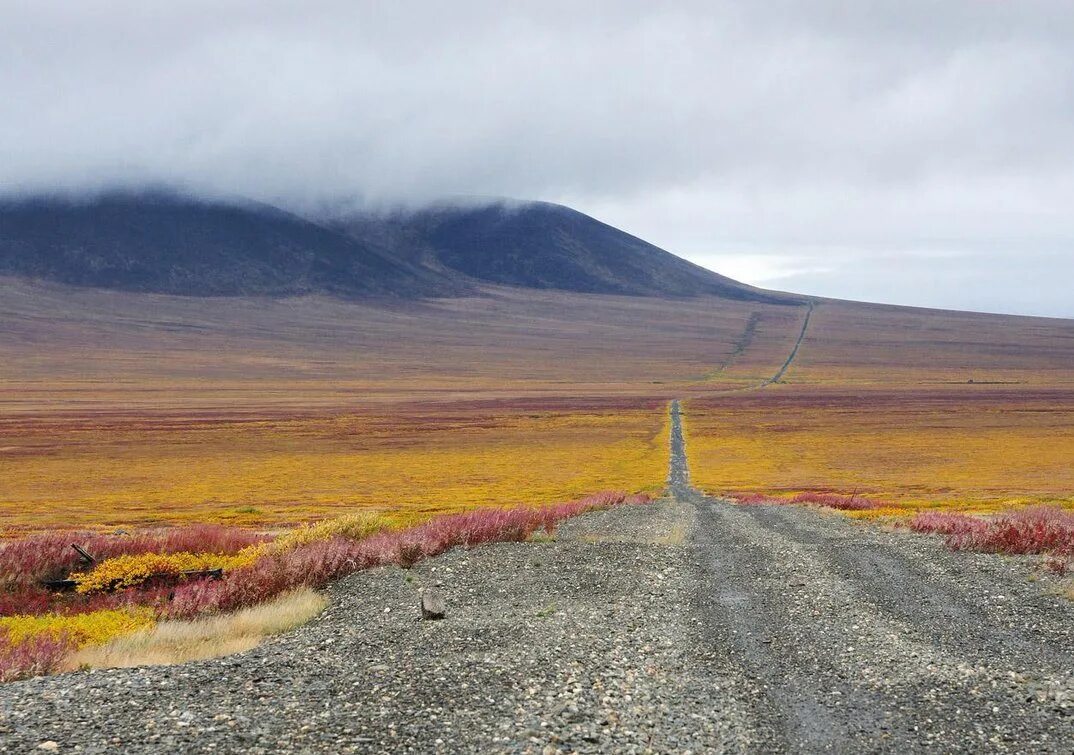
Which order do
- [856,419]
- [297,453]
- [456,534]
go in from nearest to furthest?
1. [456,534]
2. [297,453]
3. [856,419]

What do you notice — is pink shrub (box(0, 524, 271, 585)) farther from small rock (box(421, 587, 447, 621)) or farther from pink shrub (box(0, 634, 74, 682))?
small rock (box(421, 587, 447, 621))

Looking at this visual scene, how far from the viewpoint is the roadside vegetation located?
13250 millimetres

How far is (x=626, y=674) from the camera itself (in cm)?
1166

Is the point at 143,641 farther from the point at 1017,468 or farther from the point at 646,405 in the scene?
the point at 646,405

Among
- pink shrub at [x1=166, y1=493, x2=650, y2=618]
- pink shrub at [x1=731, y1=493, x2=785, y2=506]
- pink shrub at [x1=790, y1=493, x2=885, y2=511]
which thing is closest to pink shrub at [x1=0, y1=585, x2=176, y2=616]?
pink shrub at [x1=166, y1=493, x2=650, y2=618]

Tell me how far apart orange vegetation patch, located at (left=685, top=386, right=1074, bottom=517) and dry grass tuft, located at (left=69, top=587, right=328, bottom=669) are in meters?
22.6

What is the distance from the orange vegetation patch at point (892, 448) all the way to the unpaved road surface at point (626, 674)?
645 inches

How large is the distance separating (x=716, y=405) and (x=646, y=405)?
9246 millimetres

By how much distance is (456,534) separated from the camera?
2298 centimetres

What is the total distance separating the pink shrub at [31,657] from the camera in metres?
11.6

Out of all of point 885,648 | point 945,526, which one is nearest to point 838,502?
point 945,526

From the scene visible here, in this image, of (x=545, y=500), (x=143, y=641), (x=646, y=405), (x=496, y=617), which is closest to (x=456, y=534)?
(x=496, y=617)

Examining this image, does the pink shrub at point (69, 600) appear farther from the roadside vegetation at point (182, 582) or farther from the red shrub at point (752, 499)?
the red shrub at point (752, 499)

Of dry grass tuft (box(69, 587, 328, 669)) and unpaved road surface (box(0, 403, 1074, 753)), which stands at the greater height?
unpaved road surface (box(0, 403, 1074, 753))
